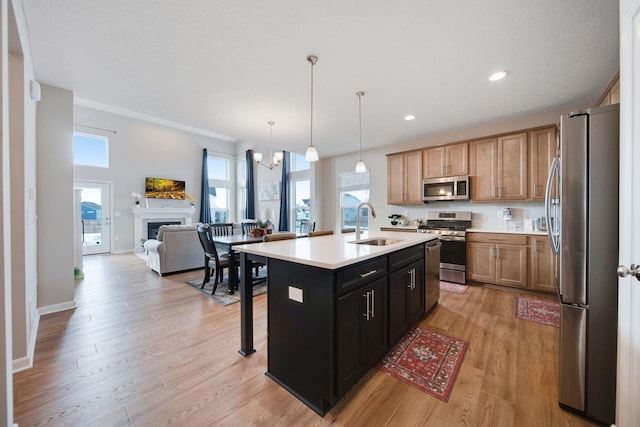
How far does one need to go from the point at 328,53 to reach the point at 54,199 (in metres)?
3.39

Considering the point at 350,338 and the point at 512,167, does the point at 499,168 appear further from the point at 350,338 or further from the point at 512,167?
the point at 350,338

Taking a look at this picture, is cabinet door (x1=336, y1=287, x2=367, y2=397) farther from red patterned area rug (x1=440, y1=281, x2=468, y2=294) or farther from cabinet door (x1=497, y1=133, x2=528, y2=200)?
cabinet door (x1=497, y1=133, x2=528, y2=200)

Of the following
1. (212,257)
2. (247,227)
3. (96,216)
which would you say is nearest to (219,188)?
(96,216)

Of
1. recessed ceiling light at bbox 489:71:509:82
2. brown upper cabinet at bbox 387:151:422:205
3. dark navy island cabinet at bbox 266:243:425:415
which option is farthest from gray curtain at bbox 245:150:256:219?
recessed ceiling light at bbox 489:71:509:82

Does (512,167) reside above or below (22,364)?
above

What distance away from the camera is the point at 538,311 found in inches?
115

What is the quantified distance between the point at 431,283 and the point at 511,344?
860 millimetres

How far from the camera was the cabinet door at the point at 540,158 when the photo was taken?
3.48 meters

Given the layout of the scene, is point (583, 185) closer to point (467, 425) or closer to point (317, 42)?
point (467, 425)

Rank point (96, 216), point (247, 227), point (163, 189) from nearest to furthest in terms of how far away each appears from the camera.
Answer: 1. point (247, 227)
2. point (96, 216)
3. point (163, 189)

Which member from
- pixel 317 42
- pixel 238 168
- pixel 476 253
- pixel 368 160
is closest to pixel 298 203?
pixel 368 160

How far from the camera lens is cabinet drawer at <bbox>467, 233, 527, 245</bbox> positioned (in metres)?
3.54

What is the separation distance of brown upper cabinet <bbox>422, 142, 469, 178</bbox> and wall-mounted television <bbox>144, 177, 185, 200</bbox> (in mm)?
7333

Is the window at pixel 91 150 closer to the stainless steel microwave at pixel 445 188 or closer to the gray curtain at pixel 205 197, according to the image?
the gray curtain at pixel 205 197
